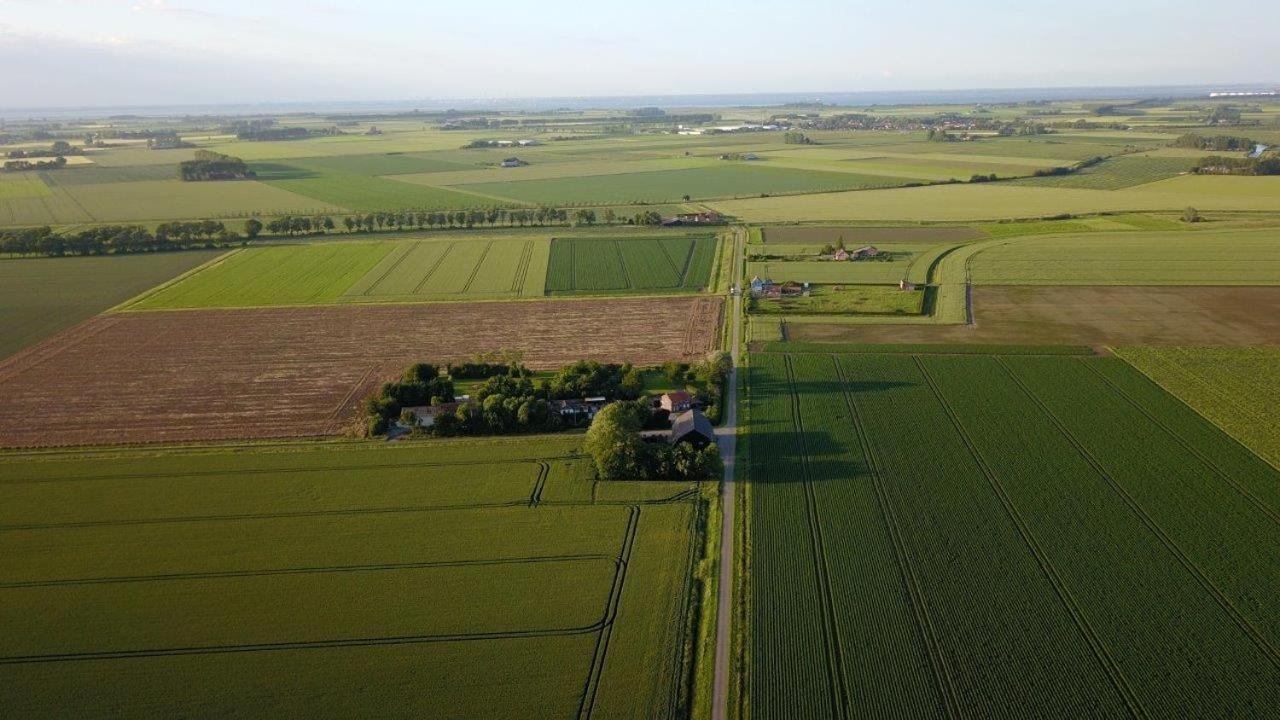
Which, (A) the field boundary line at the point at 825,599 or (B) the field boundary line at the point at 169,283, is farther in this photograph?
(B) the field boundary line at the point at 169,283

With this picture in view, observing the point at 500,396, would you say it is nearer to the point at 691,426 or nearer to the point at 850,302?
the point at 691,426

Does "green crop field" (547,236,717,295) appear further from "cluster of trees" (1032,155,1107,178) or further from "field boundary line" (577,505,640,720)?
"cluster of trees" (1032,155,1107,178)

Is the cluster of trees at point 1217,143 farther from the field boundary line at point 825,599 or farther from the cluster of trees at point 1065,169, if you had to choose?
the field boundary line at point 825,599

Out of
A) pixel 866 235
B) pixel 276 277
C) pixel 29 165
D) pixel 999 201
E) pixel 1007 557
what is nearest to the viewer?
pixel 1007 557

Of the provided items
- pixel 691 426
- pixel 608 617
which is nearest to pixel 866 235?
pixel 691 426

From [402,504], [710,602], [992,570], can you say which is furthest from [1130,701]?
[402,504]

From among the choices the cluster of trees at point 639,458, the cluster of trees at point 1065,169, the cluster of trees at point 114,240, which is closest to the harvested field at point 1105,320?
the cluster of trees at point 639,458
